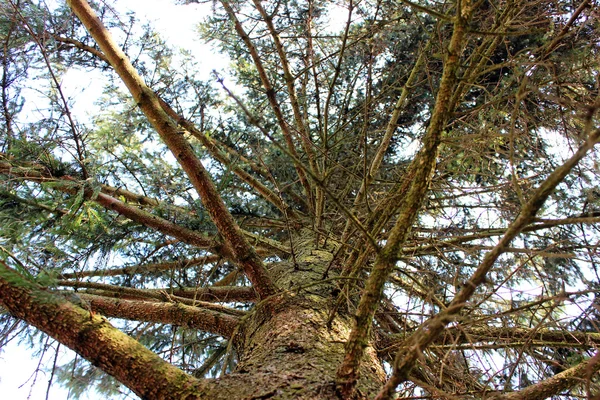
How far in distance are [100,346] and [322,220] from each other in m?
2.37

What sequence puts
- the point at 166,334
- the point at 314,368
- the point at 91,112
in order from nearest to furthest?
the point at 314,368
the point at 166,334
the point at 91,112

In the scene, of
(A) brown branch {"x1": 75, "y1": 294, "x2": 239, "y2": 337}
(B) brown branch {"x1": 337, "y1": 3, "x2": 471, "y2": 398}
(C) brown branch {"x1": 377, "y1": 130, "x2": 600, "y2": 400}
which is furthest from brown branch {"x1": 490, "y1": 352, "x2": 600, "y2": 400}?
(A) brown branch {"x1": 75, "y1": 294, "x2": 239, "y2": 337}

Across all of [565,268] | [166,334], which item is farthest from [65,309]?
[565,268]

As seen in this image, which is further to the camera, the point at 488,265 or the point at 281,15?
the point at 281,15

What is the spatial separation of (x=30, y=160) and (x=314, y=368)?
7.68 ft

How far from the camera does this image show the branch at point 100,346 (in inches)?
54.5

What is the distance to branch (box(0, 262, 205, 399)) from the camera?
54.5 inches

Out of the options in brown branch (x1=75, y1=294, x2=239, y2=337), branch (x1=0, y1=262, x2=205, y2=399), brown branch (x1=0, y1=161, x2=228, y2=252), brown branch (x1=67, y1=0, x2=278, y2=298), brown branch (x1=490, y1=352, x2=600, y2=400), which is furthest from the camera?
brown branch (x1=0, y1=161, x2=228, y2=252)

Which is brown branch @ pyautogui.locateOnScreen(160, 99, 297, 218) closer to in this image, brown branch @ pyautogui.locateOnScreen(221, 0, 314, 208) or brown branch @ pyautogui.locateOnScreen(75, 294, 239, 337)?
brown branch @ pyautogui.locateOnScreen(221, 0, 314, 208)

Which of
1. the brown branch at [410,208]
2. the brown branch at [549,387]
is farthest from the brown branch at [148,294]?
the brown branch at [549,387]

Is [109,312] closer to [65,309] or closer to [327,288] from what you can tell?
[65,309]

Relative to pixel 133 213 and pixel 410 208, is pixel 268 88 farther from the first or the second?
pixel 410 208

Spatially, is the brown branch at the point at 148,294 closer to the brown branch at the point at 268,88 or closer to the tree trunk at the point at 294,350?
the tree trunk at the point at 294,350

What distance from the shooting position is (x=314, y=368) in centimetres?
159
